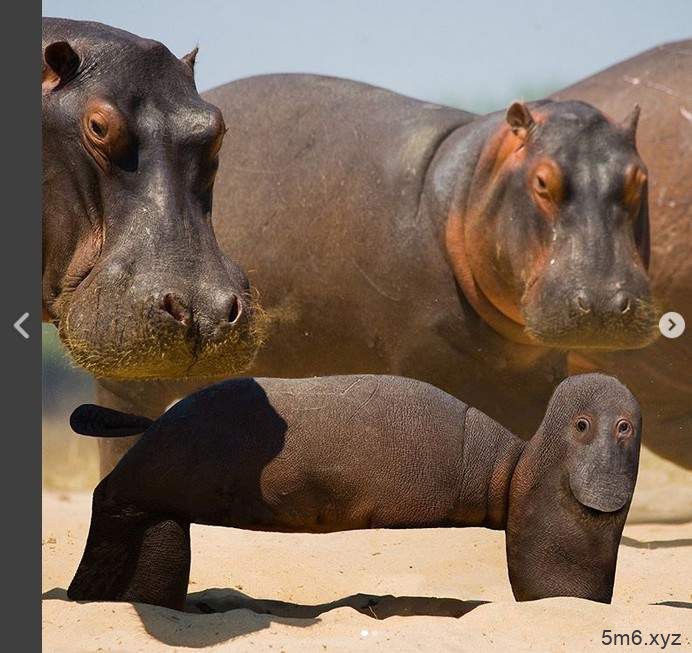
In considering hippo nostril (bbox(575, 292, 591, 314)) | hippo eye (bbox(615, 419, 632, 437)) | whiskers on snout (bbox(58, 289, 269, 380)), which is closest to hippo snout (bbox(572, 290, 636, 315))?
hippo nostril (bbox(575, 292, 591, 314))

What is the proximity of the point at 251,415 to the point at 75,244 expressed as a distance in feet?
2.51

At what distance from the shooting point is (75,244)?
15.4 ft

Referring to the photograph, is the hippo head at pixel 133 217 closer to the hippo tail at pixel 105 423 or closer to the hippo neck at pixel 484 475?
the hippo tail at pixel 105 423

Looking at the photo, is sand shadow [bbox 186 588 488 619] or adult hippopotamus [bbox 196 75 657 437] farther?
adult hippopotamus [bbox 196 75 657 437]

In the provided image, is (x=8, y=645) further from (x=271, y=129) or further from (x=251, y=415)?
(x=271, y=129)

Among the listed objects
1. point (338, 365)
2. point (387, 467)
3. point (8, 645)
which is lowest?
point (338, 365)

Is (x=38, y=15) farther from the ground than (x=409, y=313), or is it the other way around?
(x=38, y=15)

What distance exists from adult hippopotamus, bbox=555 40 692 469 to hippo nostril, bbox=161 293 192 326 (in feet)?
15.6

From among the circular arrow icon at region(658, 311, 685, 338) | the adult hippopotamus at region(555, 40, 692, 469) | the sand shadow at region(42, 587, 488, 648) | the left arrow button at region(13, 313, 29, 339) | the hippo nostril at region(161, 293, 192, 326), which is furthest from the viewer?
the adult hippopotamus at region(555, 40, 692, 469)

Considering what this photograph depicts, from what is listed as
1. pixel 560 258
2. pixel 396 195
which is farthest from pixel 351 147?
pixel 560 258

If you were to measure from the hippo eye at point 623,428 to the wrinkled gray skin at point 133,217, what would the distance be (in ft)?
3.95

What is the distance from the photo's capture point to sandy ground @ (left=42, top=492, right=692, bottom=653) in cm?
417

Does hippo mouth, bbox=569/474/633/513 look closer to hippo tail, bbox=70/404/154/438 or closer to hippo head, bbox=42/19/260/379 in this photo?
hippo head, bbox=42/19/260/379

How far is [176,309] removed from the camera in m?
4.18
